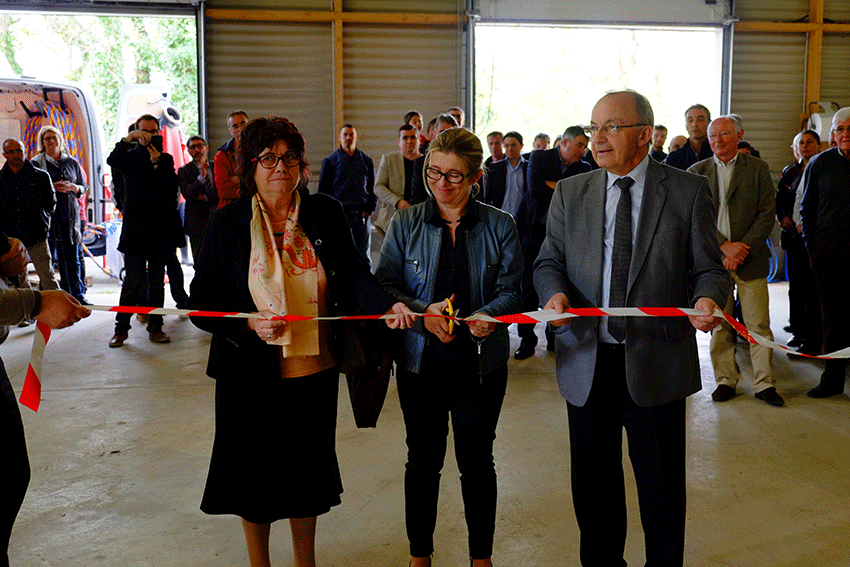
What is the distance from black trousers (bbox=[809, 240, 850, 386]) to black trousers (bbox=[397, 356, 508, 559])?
11.0ft

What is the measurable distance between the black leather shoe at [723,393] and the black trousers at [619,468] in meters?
2.59

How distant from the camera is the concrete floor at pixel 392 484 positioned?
290 centimetres

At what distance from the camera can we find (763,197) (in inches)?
185

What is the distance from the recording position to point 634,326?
2330mm

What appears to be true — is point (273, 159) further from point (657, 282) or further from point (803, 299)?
point (803, 299)

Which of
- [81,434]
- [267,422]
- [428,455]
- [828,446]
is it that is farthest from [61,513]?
[828,446]

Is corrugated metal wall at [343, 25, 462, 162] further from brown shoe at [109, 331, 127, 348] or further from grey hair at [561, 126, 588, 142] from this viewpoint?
brown shoe at [109, 331, 127, 348]

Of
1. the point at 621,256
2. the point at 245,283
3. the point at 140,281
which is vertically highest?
the point at 621,256

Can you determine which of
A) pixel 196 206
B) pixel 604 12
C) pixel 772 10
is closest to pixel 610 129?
pixel 196 206

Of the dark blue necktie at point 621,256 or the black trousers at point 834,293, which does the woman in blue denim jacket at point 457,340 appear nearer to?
the dark blue necktie at point 621,256

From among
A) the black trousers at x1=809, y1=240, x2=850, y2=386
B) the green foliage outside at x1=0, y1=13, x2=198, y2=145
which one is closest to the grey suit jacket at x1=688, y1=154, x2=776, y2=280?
the black trousers at x1=809, y1=240, x2=850, y2=386

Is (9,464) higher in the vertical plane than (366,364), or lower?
lower

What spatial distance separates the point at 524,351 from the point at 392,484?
2.63 m

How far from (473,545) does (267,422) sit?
0.84 metres
